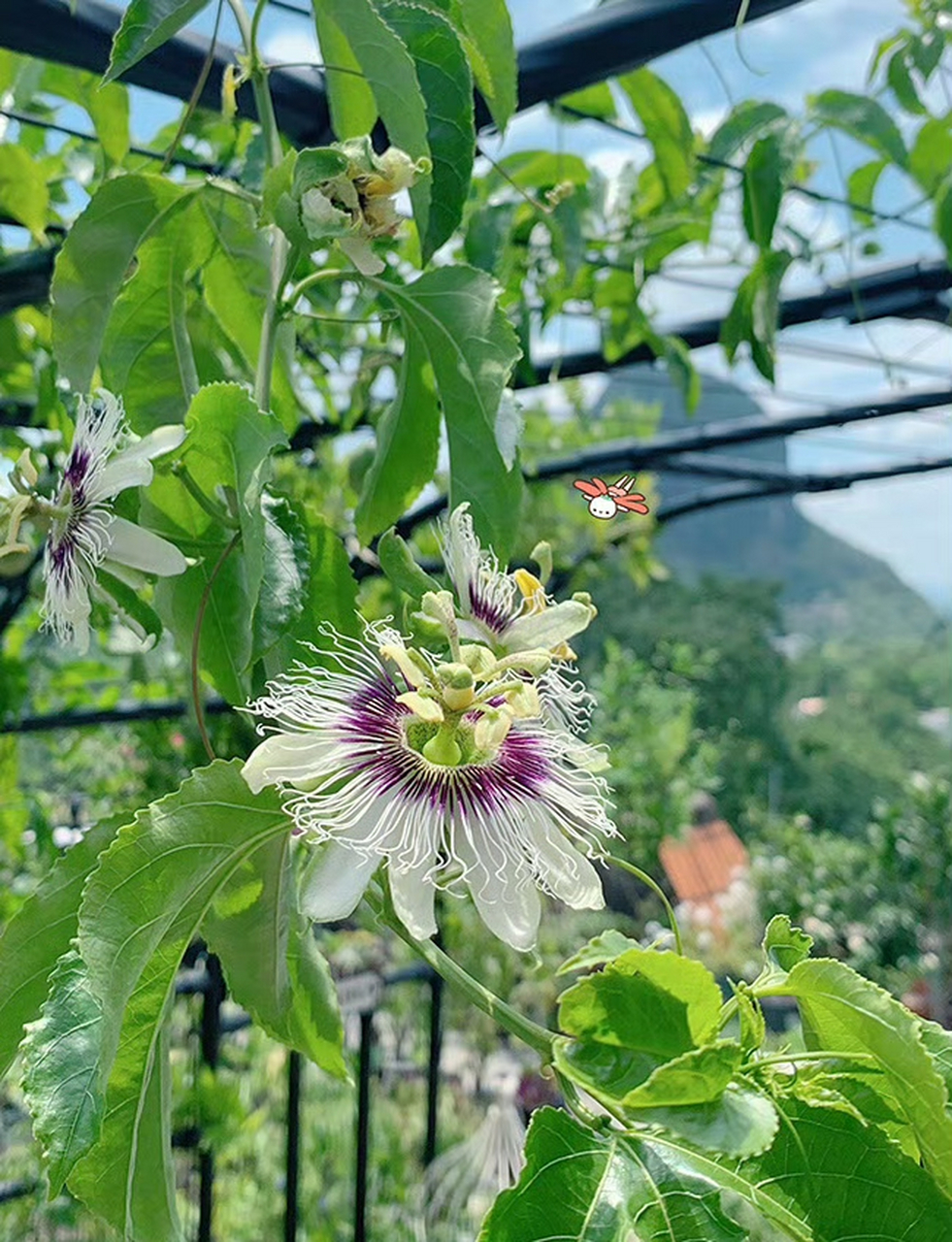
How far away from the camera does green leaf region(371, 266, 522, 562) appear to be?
0.38 m

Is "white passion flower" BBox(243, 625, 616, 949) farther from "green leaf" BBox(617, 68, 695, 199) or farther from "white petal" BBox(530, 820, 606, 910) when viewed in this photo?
"green leaf" BBox(617, 68, 695, 199)

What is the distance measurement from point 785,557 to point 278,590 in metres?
2.39

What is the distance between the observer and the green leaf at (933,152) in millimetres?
905

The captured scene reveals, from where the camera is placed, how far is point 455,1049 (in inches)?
88.5

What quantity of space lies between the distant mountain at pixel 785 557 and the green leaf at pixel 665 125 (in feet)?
2.40

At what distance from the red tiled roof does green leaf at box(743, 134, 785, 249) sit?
2.20m

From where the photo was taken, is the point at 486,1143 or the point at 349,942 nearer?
the point at 486,1143

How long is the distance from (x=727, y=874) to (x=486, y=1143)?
1.85 m

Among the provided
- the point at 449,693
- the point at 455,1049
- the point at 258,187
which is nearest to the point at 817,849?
the point at 455,1049

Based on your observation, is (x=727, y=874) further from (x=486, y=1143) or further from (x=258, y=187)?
(x=258, y=187)

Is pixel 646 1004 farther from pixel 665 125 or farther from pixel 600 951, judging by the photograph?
pixel 665 125

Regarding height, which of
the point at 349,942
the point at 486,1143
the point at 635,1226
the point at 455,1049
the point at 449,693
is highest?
the point at 449,693

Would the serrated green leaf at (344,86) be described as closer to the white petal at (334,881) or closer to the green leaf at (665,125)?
the white petal at (334,881)

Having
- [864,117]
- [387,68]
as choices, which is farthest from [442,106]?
[864,117]
